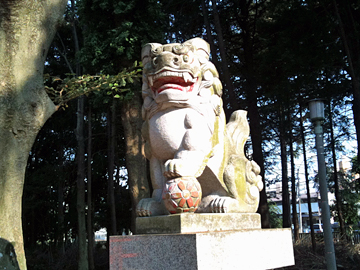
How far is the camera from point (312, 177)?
14.6 m

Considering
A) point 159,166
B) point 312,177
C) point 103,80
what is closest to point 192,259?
point 159,166

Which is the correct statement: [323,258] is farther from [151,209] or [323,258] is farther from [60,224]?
[60,224]

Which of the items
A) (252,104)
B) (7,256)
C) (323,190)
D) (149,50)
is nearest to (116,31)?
(252,104)

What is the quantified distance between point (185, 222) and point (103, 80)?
3324 mm

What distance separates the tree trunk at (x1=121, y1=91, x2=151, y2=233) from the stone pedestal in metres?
4.15

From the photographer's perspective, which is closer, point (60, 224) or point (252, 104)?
point (252, 104)

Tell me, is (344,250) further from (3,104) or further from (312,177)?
(3,104)

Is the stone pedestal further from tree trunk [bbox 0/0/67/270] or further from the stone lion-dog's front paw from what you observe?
tree trunk [bbox 0/0/67/270]

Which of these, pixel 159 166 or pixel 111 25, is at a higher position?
pixel 111 25

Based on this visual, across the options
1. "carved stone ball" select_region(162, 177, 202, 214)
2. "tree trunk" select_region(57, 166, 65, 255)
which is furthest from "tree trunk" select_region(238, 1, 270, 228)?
"tree trunk" select_region(57, 166, 65, 255)

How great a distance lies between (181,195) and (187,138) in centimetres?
51

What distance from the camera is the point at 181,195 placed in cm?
284

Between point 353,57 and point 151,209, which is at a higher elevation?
point 353,57

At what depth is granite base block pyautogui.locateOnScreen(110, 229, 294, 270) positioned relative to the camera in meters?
2.60
